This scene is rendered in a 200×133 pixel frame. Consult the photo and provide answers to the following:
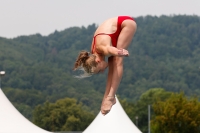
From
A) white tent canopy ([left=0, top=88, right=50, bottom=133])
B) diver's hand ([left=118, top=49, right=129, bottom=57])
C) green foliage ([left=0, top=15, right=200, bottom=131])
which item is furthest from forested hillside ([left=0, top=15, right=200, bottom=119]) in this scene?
diver's hand ([left=118, top=49, right=129, bottom=57])

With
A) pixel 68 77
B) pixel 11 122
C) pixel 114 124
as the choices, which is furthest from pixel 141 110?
pixel 11 122

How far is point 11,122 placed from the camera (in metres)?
27.4

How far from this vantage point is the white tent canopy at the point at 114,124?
3197cm

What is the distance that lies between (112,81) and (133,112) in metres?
109

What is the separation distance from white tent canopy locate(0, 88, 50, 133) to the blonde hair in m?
15.7

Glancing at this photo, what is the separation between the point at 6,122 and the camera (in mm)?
27234

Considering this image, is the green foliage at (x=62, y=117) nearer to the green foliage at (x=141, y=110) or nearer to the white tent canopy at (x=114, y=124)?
the green foliage at (x=141, y=110)

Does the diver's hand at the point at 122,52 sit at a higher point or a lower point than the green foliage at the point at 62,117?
higher

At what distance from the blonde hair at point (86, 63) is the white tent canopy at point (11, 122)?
1574 cm

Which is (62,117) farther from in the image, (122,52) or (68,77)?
(122,52)

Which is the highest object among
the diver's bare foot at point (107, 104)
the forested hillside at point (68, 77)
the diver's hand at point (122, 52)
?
the diver's hand at point (122, 52)

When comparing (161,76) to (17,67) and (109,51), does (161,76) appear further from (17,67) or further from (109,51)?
(109,51)

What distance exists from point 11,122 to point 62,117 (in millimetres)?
88816

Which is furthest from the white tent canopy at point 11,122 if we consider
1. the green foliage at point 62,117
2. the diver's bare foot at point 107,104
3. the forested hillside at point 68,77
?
the forested hillside at point 68,77
